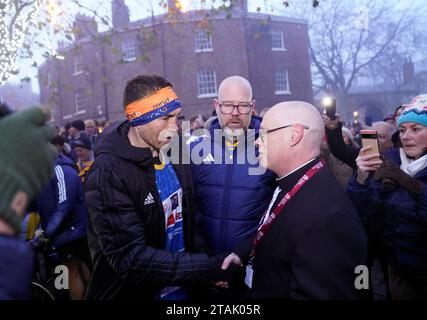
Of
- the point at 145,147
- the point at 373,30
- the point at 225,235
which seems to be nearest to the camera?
the point at 145,147

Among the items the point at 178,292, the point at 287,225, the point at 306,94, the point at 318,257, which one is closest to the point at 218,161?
the point at 178,292

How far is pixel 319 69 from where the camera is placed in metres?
33.7

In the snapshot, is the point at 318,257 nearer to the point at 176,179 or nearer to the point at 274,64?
the point at 176,179

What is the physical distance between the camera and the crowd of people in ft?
3.71

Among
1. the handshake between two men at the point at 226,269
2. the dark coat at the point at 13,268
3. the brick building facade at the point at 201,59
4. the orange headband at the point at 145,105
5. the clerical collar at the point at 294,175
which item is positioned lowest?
the handshake between two men at the point at 226,269

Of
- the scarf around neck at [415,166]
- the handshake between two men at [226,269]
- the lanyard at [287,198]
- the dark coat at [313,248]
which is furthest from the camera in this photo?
the scarf around neck at [415,166]

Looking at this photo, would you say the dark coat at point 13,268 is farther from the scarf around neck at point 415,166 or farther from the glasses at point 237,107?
the scarf around neck at point 415,166

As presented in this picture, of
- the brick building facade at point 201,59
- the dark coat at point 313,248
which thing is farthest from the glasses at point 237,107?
the brick building facade at point 201,59

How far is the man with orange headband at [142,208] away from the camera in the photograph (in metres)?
2.21

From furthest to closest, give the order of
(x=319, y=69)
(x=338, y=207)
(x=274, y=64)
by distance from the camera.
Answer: (x=319, y=69), (x=274, y=64), (x=338, y=207)

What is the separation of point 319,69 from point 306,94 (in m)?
4.38

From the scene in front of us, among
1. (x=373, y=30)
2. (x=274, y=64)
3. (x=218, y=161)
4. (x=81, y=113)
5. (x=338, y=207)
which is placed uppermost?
(x=373, y=30)

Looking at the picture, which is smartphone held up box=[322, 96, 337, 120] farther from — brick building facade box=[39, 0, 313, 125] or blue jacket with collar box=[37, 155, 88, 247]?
brick building facade box=[39, 0, 313, 125]

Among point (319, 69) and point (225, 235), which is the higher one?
point (319, 69)
